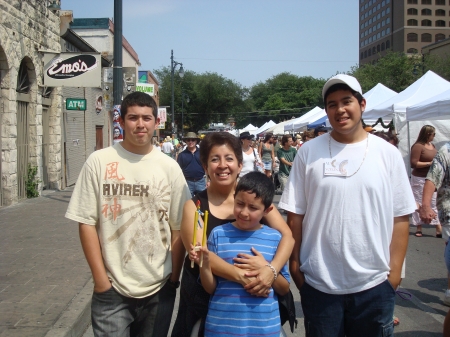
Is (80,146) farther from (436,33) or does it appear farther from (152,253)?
(436,33)

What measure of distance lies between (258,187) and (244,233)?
9.6 inches

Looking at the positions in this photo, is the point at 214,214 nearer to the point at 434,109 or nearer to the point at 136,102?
the point at 136,102

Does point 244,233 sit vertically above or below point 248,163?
below

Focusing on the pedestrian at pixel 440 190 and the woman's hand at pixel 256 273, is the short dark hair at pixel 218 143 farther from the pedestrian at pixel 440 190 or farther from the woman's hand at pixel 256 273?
the pedestrian at pixel 440 190

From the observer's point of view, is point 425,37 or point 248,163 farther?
point 425,37

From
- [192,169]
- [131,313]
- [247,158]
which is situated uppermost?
[247,158]

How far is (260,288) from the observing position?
2.27m

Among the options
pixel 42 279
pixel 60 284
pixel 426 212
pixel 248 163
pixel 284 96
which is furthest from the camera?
pixel 284 96

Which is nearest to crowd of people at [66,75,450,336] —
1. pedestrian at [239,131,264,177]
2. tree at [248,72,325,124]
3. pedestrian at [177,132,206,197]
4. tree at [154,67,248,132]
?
pedestrian at [177,132,206,197]

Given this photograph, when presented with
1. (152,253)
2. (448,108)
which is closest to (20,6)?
(448,108)

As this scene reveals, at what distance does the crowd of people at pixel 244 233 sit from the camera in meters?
2.33

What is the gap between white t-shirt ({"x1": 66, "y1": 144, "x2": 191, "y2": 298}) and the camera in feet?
8.21

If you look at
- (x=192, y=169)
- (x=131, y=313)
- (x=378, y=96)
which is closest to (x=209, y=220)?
(x=131, y=313)

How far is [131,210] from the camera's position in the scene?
2531 millimetres
